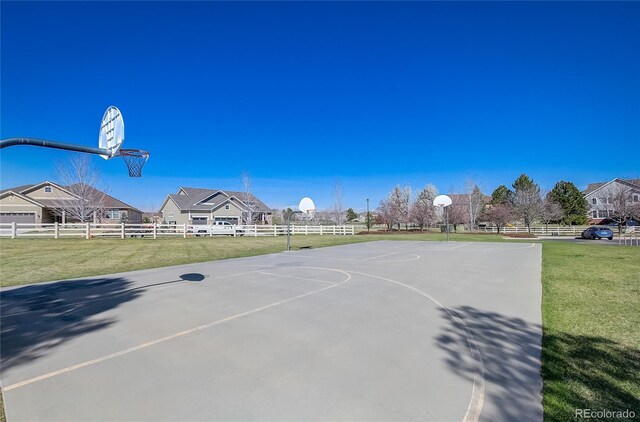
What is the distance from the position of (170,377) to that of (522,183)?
60247 mm

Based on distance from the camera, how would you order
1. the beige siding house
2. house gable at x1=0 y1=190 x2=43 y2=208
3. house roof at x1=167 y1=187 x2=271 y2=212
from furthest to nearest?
house roof at x1=167 y1=187 x2=271 y2=212, the beige siding house, house gable at x1=0 y1=190 x2=43 y2=208

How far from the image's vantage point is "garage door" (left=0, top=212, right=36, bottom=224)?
3281 cm

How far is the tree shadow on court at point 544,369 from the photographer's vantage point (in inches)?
108

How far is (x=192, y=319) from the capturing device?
5285 mm

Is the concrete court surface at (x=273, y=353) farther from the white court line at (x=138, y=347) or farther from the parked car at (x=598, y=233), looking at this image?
the parked car at (x=598, y=233)

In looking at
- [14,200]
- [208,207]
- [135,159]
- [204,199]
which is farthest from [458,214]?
[14,200]

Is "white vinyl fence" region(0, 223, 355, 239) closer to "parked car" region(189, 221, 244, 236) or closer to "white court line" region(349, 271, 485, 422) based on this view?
"parked car" region(189, 221, 244, 236)

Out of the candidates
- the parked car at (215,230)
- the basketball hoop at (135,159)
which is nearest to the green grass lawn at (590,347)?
the basketball hoop at (135,159)

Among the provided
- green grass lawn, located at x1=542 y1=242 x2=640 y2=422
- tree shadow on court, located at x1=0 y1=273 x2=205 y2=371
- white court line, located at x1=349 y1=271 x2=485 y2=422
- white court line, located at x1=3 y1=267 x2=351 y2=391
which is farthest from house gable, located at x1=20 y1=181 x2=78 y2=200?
green grass lawn, located at x1=542 y1=242 x2=640 y2=422

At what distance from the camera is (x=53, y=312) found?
5.85 metres

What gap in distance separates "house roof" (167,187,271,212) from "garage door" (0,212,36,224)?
14.0m

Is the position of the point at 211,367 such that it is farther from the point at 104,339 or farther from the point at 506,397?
the point at 506,397

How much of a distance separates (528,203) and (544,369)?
46.2 metres

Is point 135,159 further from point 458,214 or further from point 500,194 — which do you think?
point 500,194
